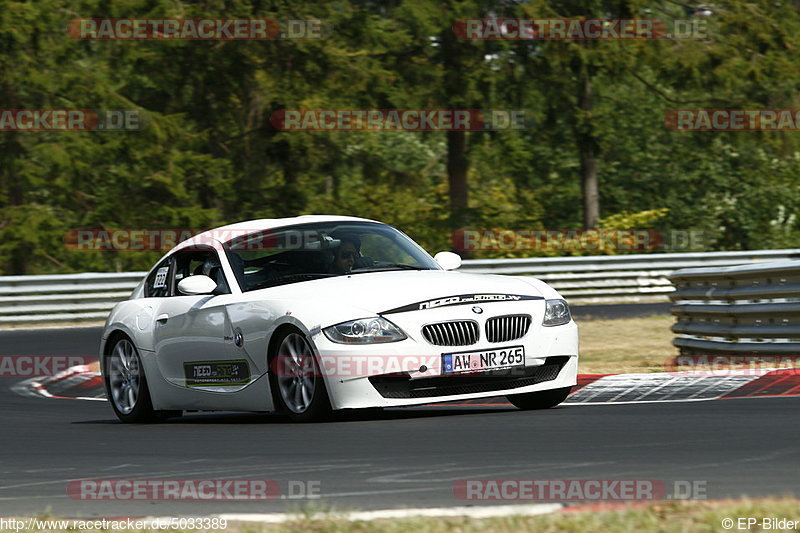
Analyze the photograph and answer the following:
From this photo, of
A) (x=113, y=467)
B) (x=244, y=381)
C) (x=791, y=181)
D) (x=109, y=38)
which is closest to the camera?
(x=113, y=467)

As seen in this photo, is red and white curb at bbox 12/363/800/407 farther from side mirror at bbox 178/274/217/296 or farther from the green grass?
side mirror at bbox 178/274/217/296

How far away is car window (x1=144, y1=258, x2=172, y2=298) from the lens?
1137 centimetres

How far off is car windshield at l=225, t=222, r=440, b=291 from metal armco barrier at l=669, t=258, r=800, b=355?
349 centimetres

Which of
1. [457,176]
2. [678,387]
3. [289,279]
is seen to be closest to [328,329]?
[289,279]

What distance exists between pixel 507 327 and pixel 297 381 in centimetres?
143

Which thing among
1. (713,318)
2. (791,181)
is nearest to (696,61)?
(791,181)

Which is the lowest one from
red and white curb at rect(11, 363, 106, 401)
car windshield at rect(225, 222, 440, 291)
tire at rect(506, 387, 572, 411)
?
red and white curb at rect(11, 363, 106, 401)

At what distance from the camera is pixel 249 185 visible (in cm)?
3594

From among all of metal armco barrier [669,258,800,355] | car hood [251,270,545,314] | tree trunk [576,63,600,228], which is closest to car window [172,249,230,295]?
car hood [251,270,545,314]

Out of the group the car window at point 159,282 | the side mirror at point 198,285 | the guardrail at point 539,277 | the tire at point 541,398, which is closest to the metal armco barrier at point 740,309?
the tire at point 541,398

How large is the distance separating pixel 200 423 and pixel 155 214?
24727mm

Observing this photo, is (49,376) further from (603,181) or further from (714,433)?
(603,181)

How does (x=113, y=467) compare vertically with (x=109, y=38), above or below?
below

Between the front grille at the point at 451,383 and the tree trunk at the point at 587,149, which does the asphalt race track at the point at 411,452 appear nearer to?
the front grille at the point at 451,383
